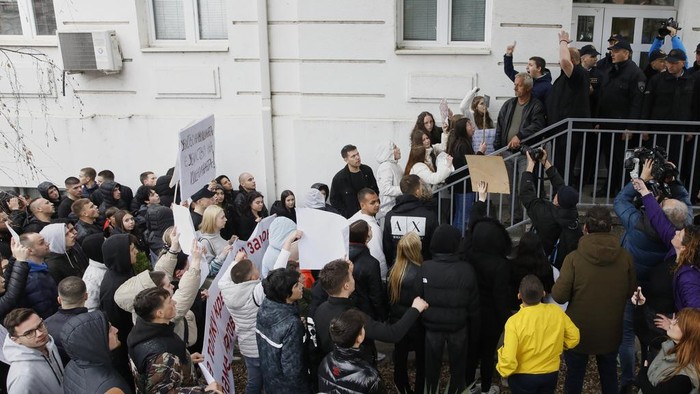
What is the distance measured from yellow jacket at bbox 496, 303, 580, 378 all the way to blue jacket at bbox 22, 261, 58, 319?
3.57m

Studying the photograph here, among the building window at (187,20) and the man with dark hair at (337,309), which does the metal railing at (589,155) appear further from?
the building window at (187,20)

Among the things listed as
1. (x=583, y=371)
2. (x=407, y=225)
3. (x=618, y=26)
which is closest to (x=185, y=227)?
(x=407, y=225)

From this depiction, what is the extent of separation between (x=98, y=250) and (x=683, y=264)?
448 cm

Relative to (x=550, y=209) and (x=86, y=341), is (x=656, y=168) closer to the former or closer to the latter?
(x=550, y=209)

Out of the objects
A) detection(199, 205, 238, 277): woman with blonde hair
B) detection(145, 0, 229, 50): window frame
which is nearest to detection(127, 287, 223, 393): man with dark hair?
detection(199, 205, 238, 277): woman with blonde hair

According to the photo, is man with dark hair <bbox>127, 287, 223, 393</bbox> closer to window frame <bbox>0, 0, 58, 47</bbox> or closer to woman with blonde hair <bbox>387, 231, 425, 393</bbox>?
woman with blonde hair <bbox>387, 231, 425, 393</bbox>

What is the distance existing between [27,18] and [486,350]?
8.68 meters

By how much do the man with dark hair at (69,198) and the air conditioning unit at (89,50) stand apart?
233cm

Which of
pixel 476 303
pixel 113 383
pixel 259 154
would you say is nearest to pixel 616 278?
pixel 476 303

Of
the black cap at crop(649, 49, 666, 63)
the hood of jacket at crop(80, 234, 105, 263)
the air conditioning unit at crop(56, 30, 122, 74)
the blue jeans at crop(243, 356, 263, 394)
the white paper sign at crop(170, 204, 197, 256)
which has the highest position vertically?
the air conditioning unit at crop(56, 30, 122, 74)

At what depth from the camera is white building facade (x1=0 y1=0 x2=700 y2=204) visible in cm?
831

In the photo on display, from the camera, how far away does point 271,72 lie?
348 inches

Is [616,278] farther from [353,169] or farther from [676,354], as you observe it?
[353,169]

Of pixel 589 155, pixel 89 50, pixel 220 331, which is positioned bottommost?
pixel 220 331
